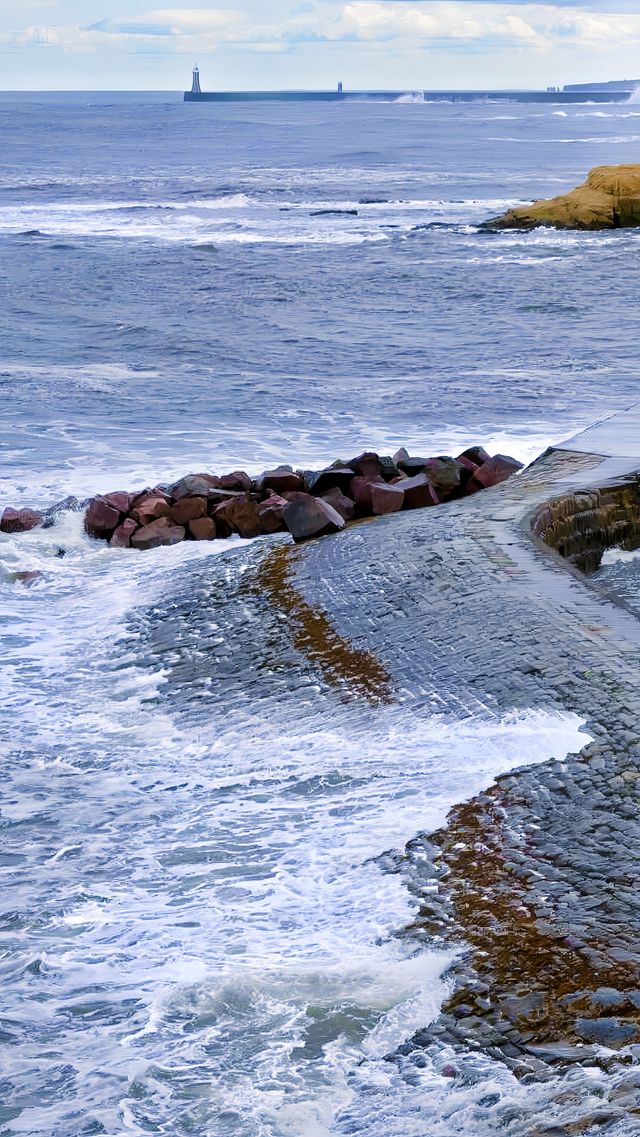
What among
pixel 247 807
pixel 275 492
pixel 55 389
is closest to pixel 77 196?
pixel 55 389

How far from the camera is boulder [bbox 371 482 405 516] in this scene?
1188cm

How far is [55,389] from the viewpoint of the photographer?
19.9m

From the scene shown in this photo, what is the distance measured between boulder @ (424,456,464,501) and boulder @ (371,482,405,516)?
Result: 0.63 meters

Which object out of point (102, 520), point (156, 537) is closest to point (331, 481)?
point (156, 537)

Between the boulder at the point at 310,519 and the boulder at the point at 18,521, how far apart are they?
9.36ft

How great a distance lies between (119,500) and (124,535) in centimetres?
61

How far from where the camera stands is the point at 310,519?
37.1 feet

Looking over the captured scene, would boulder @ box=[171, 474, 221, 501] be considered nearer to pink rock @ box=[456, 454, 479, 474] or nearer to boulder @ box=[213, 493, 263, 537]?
boulder @ box=[213, 493, 263, 537]

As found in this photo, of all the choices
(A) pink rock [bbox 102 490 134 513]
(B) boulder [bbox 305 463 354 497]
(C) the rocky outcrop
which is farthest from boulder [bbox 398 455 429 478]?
(C) the rocky outcrop

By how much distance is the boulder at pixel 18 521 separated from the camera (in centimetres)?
1286

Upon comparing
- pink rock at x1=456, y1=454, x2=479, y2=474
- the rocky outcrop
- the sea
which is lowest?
the sea

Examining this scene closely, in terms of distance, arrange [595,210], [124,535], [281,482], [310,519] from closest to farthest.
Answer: [310,519], [124,535], [281,482], [595,210]

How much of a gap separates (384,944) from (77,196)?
53144mm

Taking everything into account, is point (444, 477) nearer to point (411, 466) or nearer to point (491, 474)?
point (491, 474)
